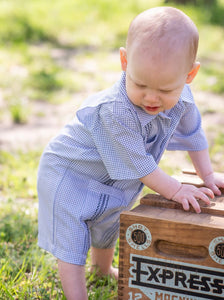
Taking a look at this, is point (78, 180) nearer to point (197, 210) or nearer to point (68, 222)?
point (68, 222)

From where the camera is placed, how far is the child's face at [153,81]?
1.63 metres

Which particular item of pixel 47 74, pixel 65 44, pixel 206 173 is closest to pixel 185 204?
pixel 206 173

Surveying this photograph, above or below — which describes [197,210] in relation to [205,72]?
above

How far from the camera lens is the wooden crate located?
1610 millimetres

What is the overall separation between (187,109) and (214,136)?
6.21 feet

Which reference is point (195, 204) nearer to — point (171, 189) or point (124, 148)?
point (171, 189)

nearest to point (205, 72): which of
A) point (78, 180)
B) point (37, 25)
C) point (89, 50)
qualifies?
point (89, 50)

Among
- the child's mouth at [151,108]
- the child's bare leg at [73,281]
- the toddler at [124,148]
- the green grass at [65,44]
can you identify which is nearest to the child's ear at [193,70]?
the toddler at [124,148]

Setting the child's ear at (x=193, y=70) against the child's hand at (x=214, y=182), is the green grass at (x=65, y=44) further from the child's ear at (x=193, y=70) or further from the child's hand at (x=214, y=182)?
the child's ear at (x=193, y=70)

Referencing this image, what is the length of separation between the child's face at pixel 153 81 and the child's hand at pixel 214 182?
46 centimetres

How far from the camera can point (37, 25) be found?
23.1 ft

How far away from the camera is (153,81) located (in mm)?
1648

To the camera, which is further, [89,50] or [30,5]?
[30,5]

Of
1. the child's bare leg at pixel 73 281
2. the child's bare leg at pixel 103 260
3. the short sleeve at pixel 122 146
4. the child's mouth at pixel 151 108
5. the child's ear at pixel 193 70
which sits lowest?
the child's bare leg at pixel 103 260
